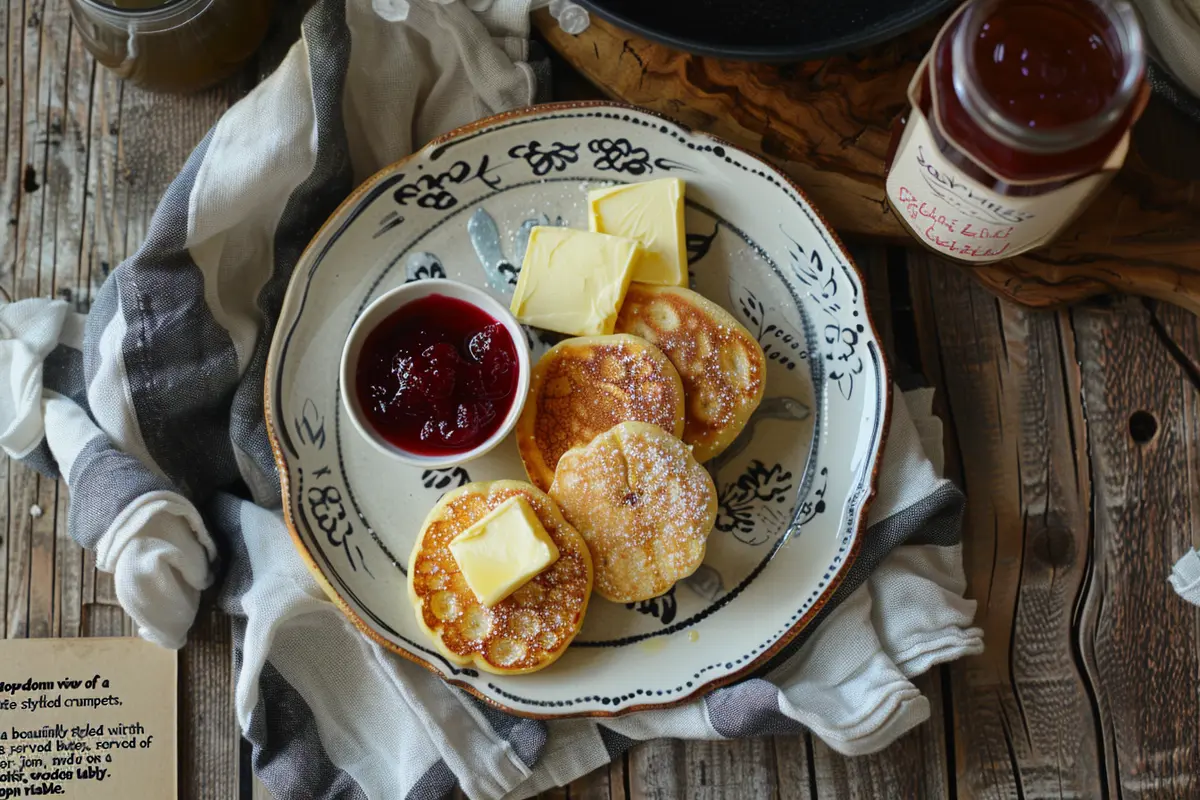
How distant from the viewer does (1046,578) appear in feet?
5.32

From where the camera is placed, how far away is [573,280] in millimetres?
1463

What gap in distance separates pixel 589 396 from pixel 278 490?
1.69 ft

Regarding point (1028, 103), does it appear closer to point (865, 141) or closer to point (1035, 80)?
Answer: point (1035, 80)

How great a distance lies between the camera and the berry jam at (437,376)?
1.41 m

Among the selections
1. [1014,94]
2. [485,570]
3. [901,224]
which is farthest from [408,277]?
[1014,94]

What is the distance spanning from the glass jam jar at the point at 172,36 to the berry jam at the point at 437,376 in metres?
0.51

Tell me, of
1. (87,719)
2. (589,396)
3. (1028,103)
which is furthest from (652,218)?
(87,719)

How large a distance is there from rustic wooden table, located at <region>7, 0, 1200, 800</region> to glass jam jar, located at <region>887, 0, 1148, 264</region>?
35 centimetres

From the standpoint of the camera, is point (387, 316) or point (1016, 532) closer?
point (387, 316)

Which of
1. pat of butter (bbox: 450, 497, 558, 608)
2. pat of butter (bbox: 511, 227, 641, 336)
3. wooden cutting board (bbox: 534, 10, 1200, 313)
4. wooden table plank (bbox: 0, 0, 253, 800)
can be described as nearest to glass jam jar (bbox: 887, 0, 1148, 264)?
wooden cutting board (bbox: 534, 10, 1200, 313)

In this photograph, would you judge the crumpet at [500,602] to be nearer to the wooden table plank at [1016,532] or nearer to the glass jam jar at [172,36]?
the wooden table plank at [1016,532]

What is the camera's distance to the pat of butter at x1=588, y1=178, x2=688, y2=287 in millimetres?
1499

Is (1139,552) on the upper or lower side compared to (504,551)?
lower

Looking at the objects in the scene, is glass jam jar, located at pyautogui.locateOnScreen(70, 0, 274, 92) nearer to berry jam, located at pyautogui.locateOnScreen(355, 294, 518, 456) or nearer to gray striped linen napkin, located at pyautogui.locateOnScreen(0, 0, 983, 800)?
gray striped linen napkin, located at pyautogui.locateOnScreen(0, 0, 983, 800)
